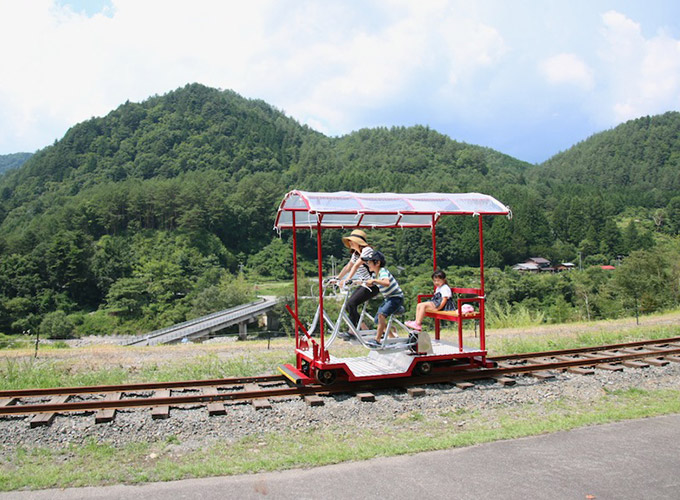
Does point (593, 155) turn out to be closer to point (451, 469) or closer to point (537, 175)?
point (537, 175)

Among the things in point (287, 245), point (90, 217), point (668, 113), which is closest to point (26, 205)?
point (90, 217)

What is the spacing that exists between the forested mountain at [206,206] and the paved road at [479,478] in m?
47.4

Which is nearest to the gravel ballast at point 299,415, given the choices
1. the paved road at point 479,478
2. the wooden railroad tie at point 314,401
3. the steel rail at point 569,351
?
the wooden railroad tie at point 314,401

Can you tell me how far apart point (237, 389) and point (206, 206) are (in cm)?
10382

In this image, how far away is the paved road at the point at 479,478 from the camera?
4.50 meters

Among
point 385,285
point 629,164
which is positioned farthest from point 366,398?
point 629,164

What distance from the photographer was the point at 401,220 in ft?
33.8

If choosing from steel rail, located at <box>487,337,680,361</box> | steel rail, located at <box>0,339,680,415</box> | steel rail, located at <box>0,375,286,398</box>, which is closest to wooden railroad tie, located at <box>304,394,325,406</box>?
steel rail, located at <box>0,339,680,415</box>

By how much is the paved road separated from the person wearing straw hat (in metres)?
3.40

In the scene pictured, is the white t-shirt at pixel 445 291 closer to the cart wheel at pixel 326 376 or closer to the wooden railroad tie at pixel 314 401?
the cart wheel at pixel 326 376

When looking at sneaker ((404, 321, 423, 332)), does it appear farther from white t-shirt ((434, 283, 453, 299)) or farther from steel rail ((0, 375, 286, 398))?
steel rail ((0, 375, 286, 398))

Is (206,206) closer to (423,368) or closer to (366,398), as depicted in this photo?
(423,368)

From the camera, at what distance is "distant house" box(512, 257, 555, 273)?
93875 millimetres

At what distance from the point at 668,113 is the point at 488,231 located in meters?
125
